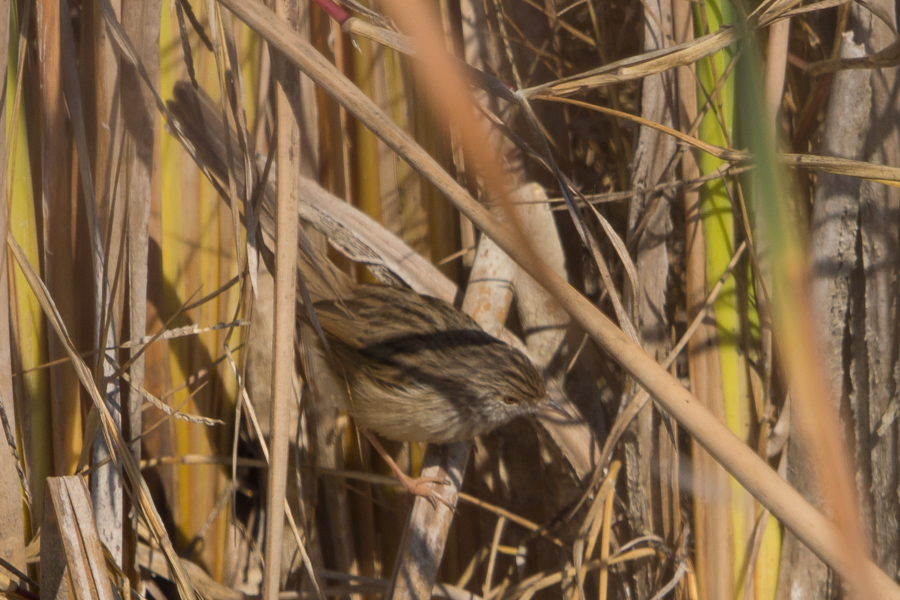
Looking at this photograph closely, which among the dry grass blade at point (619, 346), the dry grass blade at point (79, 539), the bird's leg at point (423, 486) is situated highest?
the dry grass blade at point (619, 346)

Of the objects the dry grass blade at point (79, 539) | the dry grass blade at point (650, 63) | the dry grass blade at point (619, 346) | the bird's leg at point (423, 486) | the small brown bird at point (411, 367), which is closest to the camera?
the dry grass blade at point (619, 346)

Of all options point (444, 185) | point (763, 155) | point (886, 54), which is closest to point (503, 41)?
point (886, 54)

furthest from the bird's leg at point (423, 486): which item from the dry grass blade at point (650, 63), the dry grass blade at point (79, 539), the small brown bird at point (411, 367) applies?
the dry grass blade at point (650, 63)

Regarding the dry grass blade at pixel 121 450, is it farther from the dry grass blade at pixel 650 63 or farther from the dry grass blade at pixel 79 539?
the dry grass blade at pixel 650 63

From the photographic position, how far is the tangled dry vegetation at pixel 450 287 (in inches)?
66.8

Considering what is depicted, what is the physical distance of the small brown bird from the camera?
2316 millimetres

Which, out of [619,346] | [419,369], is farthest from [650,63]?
[419,369]

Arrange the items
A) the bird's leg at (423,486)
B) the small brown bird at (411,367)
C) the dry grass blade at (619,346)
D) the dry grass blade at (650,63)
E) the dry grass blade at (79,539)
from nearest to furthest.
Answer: the dry grass blade at (619,346) < the dry grass blade at (650,63) < the dry grass blade at (79,539) < the bird's leg at (423,486) < the small brown bird at (411,367)

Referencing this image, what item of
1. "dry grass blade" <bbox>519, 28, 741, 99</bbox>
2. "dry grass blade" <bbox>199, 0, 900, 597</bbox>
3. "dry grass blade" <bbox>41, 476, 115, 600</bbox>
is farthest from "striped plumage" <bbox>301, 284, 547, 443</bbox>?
"dry grass blade" <bbox>199, 0, 900, 597</bbox>

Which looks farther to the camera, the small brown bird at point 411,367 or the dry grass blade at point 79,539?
the small brown bird at point 411,367

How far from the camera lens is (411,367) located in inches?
98.7

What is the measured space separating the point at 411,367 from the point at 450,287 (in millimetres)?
313

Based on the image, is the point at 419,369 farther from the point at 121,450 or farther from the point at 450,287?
the point at 121,450

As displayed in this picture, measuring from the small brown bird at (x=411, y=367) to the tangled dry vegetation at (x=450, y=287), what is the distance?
0.34 ft
